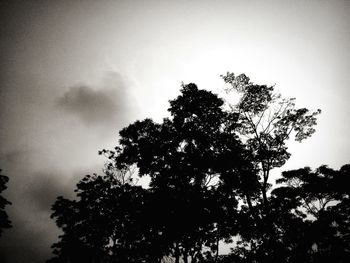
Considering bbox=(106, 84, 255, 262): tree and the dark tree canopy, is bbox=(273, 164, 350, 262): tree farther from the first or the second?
bbox=(106, 84, 255, 262): tree

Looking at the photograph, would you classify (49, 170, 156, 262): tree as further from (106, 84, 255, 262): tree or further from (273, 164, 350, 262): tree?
(273, 164, 350, 262): tree

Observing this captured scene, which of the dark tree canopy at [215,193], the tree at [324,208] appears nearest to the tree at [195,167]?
the dark tree canopy at [215,193]

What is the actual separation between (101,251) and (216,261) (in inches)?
587

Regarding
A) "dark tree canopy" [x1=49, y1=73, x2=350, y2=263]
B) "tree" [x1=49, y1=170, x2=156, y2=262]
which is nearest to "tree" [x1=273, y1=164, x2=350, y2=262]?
"dark tree canopy" [x1=49, y1=73, x2=350, y2=263]

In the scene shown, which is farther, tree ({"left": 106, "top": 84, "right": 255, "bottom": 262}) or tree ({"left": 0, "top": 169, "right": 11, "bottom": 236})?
tree ({"left": 106, "top": 84, "right": 255, "bottom": 262})

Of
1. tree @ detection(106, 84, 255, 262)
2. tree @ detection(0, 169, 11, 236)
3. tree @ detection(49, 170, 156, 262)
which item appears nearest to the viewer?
tree @ detection(0, 169, 11, 236)

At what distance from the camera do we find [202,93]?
20672 millimetres

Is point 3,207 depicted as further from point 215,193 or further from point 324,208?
point 324,208

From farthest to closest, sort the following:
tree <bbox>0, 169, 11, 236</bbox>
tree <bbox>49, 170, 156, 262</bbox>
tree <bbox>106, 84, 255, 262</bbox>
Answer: tree <bbox>49, 170, 156, 262</bbox> < tree <bbox>106, 84, 255, 262</bbox> < tree <bbox>0, 169, 11, 236</bbox>

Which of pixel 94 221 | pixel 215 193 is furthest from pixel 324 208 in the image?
pixel 94 221

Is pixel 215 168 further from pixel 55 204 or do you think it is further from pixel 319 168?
pixel 55 204

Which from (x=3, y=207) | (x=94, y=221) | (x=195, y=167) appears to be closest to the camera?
(x=3, y=207)

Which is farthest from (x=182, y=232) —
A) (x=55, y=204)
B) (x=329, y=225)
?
(x=55, y=204)

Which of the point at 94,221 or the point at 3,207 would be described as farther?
the point at 94,221
